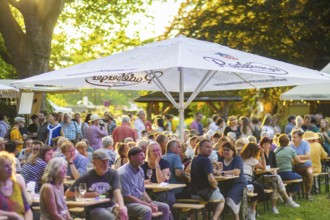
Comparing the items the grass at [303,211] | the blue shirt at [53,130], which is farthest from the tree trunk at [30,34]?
the grass at [303,211]

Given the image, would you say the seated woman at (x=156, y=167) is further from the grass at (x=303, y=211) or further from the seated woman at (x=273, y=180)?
the seated woman at (x=273, y=180)

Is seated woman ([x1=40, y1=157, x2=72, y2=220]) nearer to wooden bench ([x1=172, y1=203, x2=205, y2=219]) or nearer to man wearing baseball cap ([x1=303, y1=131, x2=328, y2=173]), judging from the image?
wooden bench ([x1=172, y1=203, x2=205, y2=219])

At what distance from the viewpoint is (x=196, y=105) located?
56.8 m

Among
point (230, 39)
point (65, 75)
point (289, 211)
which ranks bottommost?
point (289, 211)

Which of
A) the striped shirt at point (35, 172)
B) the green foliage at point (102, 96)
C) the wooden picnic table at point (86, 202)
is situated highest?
the green foliage at point (102, 96)

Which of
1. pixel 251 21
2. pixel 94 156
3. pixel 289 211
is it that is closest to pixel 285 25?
pixel 251 21

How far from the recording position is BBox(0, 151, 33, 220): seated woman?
8.24 m

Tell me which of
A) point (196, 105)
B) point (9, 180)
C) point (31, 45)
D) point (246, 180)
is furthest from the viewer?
point (196, 105)

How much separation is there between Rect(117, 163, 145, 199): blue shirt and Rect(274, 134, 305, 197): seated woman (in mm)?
5616

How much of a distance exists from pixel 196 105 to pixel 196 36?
20903 mm

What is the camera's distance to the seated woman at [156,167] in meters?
11.8

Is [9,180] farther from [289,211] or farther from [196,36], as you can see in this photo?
[196,36]

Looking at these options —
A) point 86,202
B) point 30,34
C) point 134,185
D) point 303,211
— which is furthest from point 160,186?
point 30,34

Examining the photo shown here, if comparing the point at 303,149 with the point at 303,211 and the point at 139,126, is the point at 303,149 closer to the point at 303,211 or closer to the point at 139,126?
the point at 303,211
